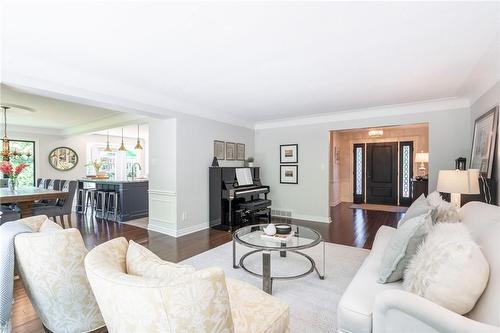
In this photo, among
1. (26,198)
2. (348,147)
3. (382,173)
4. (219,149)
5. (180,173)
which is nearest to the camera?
(26,198)

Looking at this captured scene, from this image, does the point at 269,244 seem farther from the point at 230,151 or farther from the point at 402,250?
the point at 230,151

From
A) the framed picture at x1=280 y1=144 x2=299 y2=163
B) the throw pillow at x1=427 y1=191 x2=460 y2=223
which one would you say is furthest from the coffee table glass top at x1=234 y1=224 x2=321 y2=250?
the framed picture at x1=280 y1=144 x2=299 y2=163

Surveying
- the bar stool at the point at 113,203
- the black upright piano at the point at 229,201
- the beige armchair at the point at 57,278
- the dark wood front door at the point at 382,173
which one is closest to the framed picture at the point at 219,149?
the black upright piano at the point at 229,201

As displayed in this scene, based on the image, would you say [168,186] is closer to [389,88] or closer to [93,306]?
[93,306]

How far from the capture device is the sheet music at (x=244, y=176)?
5.31 metres

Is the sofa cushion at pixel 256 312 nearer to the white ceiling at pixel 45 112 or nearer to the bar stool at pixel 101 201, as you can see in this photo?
the white ceiling at pixel 45 112

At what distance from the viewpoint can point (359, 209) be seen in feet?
22.6

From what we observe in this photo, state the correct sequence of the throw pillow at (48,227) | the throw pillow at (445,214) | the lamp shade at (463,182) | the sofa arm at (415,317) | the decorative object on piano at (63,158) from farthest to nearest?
the decorative object on piano at (63,158)
the lamp shade at (463,182)
the throw pillow at (445,214)
the throw pillow at (48,227)
the sofa arm at (415,317)

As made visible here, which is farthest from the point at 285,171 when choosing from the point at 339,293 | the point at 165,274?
the point at 165,274

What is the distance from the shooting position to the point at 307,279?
268 centimetres

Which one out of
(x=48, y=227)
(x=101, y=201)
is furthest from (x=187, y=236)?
(x=101, y=201)

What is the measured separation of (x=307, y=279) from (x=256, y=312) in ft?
5.00

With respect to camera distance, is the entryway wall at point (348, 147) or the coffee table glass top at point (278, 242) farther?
the entryway wall at point (348, 147)

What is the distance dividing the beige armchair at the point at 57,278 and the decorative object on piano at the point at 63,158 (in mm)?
7893
